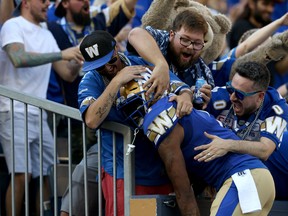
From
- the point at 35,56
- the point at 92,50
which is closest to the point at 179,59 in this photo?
the point at 92,50

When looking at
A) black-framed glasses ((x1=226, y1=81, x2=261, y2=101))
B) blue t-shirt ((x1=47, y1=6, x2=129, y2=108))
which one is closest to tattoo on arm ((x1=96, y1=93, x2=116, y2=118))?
black-framed glasses ((x1=226, y1=81, x2=261, y2=101))

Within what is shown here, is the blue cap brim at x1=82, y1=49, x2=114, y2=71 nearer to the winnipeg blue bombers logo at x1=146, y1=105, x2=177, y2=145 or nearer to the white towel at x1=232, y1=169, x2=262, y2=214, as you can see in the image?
the winnipeg blue bombers logo at x1=146, y1=105, x2=177, y2=145

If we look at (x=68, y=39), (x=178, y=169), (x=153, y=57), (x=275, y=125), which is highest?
(x=68, y=39)

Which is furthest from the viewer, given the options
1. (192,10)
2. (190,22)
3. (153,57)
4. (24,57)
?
(24,57)

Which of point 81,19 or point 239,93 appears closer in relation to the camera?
point 239,93

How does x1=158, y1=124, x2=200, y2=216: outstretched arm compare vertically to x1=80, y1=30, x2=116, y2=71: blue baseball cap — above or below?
below

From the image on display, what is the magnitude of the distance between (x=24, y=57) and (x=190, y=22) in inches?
70.6

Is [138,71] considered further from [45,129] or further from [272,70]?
[272,70]

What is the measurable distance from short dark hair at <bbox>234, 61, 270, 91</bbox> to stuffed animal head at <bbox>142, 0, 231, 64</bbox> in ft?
1.77

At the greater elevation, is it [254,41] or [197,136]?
[254,41]

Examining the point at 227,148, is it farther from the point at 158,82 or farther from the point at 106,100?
the point at 106,100

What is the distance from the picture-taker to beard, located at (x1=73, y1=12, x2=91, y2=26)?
8.30 metres

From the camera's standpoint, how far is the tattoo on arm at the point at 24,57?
7.38 meters

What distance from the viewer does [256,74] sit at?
615 cm
